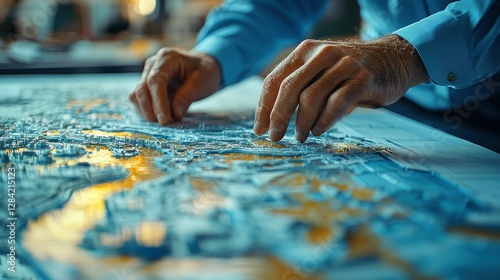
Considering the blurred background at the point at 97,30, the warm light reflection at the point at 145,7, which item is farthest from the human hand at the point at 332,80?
the warm light reflection at the point at 145,7

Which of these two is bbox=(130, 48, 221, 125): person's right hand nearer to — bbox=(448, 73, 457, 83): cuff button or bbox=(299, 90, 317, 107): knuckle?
bbox=(299, 90, 317, 107): knuckle

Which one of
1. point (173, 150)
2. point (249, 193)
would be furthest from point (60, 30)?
point (249, 193)

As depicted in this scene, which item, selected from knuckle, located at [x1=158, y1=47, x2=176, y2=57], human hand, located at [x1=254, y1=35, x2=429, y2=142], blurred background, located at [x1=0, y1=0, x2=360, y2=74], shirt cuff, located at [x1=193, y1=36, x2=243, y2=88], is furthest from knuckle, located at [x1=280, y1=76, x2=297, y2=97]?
blurred background, located at [x1=0, y1=0, x2=360, y2=74]

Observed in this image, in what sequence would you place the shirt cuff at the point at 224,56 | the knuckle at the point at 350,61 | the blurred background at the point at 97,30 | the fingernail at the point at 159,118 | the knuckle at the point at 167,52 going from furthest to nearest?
the blurred background at the point at 97,30 < the shirt cuff at the point at 224,56 < the knuckle at the point at 167,52 < the fingernail at the point at 159,118 < the knuckle at the point at 350,61

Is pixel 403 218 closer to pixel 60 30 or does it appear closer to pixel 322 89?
pixel 322 89

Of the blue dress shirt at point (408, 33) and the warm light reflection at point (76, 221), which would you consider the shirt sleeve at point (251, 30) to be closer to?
the blue dress shirt at point (408, 33)

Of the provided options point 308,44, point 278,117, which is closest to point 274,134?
point 278,117
